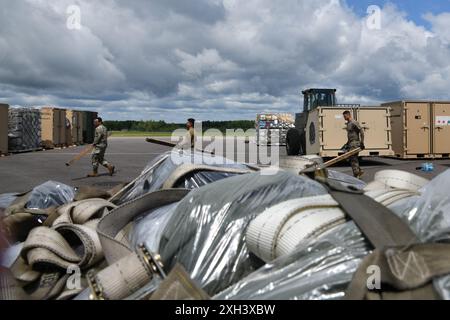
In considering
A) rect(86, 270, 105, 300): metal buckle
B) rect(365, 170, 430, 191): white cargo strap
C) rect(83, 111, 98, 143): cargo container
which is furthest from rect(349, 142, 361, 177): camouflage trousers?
rect(83, 111, 98, 143): cargo container

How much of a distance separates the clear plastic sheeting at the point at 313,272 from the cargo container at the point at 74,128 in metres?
27.2

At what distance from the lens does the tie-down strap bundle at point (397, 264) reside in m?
1.54

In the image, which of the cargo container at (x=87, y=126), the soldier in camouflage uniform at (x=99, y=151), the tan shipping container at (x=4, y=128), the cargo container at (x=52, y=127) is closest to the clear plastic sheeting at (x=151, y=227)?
the soldier in camouflage uniform at (x=99, y=151)

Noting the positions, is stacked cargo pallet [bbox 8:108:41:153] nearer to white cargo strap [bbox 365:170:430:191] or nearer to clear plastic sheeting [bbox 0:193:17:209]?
clear plastic sheeting [bbox 0:193:17:209]

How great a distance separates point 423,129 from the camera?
15.5m

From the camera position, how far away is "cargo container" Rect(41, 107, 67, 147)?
943 inches

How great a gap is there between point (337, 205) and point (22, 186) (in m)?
8.38

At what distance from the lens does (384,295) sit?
61.4 inches

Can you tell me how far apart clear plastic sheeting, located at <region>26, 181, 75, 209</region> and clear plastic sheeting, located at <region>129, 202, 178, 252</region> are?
1764 mm

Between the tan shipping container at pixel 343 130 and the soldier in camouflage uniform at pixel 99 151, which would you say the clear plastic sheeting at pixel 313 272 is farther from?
the tan shipping container at pixel 343 130

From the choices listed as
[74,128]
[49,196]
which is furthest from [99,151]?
[74,128]

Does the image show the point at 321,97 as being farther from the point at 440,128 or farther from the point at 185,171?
the point at 185,171
